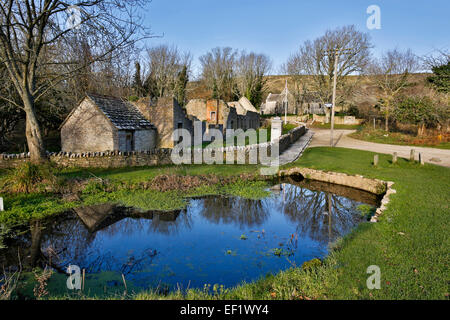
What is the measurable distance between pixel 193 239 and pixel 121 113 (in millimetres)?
15414

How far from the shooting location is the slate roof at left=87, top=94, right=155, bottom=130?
744 inches

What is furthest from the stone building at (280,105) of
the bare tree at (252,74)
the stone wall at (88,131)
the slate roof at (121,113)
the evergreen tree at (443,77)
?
the stone wall at (88,131)

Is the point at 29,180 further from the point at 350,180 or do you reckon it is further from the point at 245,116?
the point at 245,116

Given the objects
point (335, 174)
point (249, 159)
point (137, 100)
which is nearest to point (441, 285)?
point (335, 174)

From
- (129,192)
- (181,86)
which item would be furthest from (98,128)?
(181,86)

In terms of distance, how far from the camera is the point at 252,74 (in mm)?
60062

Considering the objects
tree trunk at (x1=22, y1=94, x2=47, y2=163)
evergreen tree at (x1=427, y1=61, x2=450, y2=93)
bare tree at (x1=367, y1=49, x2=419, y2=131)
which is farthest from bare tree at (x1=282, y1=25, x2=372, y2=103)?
tree trunk at (x1=22, y1=94, x2=47, y2=163)

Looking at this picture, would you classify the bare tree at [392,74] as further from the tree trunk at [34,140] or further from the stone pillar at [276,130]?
the tree trunk at [34,140]

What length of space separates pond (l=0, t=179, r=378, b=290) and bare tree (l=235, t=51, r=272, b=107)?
4883 centimetres

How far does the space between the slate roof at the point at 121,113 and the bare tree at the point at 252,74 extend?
37923 millimetres

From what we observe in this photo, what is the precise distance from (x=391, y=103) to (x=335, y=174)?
26236 mm

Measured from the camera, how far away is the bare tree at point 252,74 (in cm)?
5816

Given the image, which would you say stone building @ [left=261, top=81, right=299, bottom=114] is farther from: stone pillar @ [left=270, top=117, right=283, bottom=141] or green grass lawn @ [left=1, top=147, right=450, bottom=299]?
green grass lawn @ [left=1, top=147, right=450, bottom=299]
